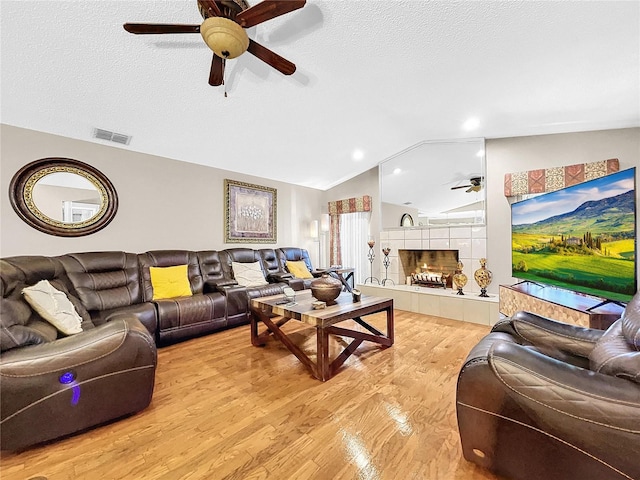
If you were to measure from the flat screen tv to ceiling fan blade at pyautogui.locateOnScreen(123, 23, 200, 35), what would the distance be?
3114 mm

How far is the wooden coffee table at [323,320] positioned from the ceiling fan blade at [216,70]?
6.26 ft

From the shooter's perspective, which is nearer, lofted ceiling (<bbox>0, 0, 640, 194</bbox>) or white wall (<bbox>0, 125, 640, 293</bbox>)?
lofted ceiling (<bbox>0, 0, 640, 194</bbox>)

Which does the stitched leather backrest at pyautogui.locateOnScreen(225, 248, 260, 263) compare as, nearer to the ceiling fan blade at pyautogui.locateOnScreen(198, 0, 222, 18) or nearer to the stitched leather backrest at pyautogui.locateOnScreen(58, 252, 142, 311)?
the stitched leather backrest at pyautogui.locateOnScreen(58, 252, 142, 311)

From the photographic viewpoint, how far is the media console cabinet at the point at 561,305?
2.06m

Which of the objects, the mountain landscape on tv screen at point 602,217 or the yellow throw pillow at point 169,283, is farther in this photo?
the yellow throw pillow at point 169,283

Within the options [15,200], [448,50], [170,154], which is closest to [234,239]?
[170,154]

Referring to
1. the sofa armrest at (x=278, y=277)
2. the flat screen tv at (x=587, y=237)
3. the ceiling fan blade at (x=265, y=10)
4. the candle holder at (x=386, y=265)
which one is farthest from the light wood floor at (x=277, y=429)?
the candle holder at (x=386, y=265)

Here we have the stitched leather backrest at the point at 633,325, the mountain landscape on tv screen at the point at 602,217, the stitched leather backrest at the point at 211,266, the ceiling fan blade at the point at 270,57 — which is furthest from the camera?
the stitched leather backrest at the point at 211,266

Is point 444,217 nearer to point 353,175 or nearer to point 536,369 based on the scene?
point 353,175

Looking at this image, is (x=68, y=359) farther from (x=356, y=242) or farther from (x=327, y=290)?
(x=356, y=242)

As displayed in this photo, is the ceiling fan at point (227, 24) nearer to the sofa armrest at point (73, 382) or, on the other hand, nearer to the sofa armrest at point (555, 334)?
the sofa armrest at point (73, 382)

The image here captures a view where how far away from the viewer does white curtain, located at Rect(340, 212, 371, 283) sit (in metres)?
5.41

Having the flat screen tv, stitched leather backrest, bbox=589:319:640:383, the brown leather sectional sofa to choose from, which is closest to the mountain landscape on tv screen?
the flat screen tv

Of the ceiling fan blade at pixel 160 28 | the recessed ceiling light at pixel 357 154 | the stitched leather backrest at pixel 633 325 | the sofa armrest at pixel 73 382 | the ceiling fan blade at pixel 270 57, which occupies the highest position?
the recessed ceiling light at pixel 357 154
